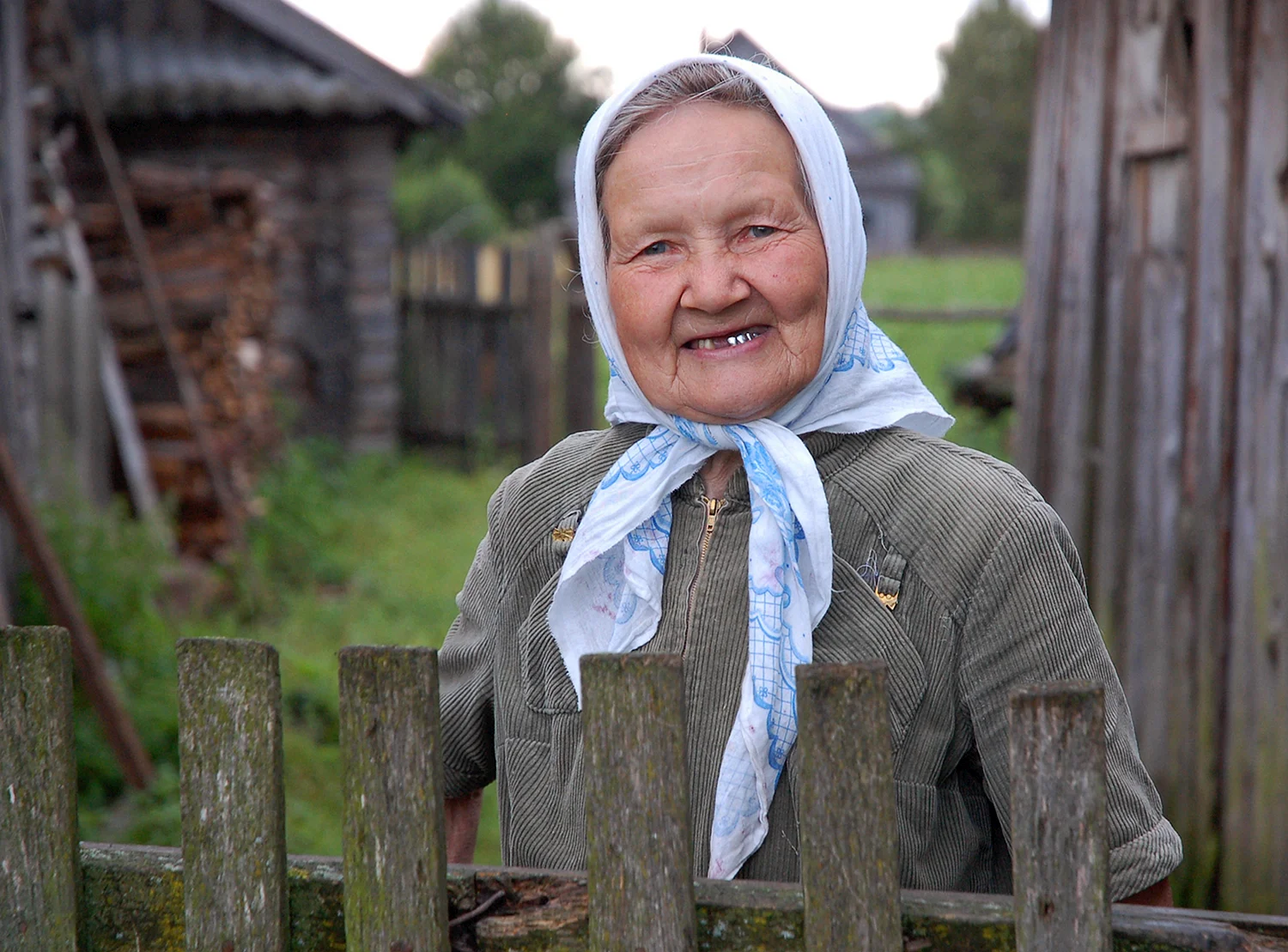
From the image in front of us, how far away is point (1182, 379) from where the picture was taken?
3541 mm

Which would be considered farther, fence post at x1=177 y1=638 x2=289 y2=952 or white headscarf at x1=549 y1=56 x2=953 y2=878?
white headscarf at x1=549 y1=56 x2=953 y2=878

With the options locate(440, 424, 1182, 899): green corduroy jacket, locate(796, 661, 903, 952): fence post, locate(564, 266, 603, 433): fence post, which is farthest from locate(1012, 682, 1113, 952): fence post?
locate(564, 266, 603, 433): fence post

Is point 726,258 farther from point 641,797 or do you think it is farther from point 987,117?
point 987,117

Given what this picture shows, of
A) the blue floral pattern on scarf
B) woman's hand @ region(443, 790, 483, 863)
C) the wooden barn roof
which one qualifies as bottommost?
woman's hand @ region(443, 790, 483, 863)

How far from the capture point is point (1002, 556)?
152 cm

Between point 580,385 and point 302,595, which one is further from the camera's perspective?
point 580,385

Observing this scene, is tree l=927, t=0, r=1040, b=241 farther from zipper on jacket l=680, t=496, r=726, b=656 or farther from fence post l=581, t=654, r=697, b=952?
fence post l=581, t=654, r=697, b=952

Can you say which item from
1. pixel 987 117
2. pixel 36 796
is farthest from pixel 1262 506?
pixel 987 117

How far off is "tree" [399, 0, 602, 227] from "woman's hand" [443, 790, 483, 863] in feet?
103

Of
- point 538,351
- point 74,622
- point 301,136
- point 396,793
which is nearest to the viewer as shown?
point 396,793

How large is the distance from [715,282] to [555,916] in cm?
74

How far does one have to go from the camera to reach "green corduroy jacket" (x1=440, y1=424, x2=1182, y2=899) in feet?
4.98

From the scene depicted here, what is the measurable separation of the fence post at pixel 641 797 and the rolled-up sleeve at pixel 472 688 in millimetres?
568

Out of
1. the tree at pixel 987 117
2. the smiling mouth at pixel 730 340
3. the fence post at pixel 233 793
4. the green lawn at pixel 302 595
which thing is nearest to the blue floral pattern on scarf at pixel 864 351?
the smiling mouth at pixel 730 340
